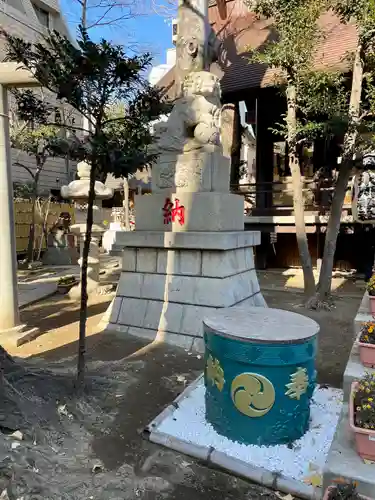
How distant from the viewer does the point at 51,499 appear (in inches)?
94.7

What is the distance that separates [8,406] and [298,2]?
8620 mm

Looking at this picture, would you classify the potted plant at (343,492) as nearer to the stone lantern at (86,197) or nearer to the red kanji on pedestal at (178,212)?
A: the red kanji on pedestal at (178,212)

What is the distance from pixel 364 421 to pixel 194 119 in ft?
16.8

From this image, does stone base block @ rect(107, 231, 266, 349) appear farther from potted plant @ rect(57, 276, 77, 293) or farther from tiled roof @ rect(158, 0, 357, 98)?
tiled roof @ rect(158, 0, 357, 98)

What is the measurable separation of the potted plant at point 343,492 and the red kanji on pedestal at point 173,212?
14.4ft

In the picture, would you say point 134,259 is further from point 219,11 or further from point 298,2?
point 219,11

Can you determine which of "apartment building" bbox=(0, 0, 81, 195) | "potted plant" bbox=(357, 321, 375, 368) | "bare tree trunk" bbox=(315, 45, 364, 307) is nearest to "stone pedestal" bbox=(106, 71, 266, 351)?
"potted plant" bbox=(357, 321, 375, 368)

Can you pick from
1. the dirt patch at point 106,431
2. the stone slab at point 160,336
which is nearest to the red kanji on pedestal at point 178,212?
the stone slab at point 160,336

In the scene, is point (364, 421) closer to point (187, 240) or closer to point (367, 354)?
point (367, 354)

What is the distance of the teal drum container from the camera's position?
9.21ft

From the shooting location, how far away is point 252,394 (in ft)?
9.39

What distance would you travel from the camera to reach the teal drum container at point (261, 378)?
9.21ft

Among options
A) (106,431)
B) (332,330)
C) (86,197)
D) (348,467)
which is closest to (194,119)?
(86,197)

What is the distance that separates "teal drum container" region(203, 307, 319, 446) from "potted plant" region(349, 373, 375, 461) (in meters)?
0.45
